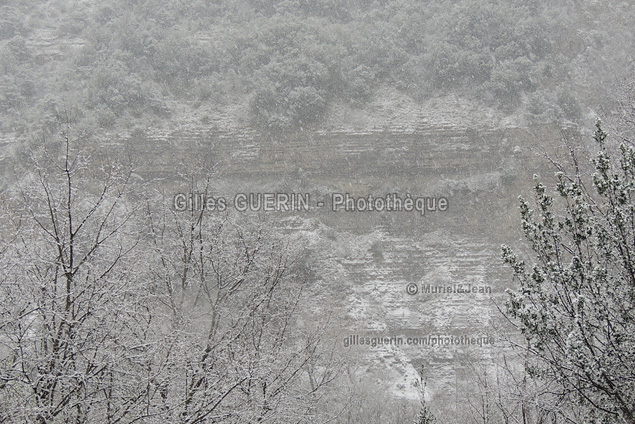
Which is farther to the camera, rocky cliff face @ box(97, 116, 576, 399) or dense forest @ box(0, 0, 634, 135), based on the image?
dense forest @ box(0, 0, 634, 135)

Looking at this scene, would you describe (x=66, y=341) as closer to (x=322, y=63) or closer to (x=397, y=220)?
(x=397, y=220)

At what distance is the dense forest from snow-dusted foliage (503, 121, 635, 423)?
15.3 metres

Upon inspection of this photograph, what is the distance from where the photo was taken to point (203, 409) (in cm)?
442

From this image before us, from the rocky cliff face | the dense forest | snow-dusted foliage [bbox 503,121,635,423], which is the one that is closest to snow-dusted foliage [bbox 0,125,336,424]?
snow-dusted foliage [bbox 503,121,635,423]

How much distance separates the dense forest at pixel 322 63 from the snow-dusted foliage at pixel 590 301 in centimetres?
1527

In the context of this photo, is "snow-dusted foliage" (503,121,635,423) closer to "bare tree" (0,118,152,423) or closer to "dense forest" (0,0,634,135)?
"bare tree" (0,118,152,423)

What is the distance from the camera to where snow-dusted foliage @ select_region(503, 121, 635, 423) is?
3453 mm

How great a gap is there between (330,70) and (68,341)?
17259 mm

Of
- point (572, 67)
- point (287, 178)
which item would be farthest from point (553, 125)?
point (287, 178)

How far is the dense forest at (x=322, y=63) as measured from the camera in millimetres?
18688

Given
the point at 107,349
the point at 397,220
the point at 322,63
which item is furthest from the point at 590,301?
the point at 322,63

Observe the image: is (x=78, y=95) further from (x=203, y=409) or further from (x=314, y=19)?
(x=203, y=409)

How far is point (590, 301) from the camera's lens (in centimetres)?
358

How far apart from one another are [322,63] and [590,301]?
1728 cm
